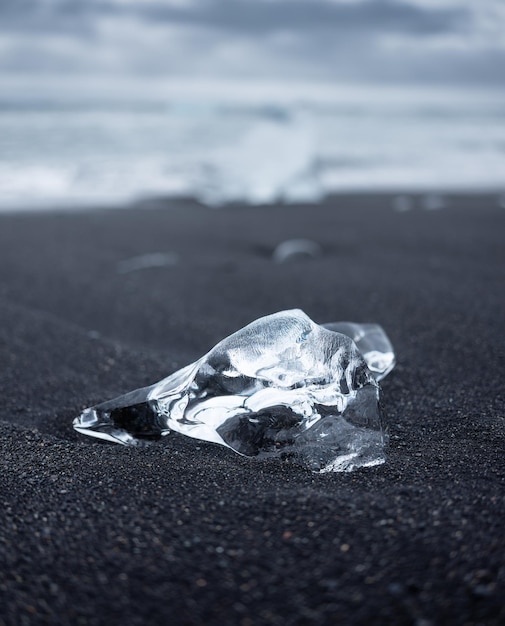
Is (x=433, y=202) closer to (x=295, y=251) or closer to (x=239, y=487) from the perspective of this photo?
(x=295, y=251)

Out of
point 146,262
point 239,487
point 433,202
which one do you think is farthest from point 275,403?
point 433,202

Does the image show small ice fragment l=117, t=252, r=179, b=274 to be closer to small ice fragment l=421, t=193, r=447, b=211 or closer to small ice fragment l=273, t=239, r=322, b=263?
small ice fragment l=273, t=239, r=322, b=263

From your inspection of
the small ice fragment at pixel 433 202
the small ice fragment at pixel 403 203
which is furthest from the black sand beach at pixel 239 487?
the small ice fragment at pixel 433 202

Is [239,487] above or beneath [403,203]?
above

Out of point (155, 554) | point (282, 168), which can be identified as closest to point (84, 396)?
point (155, 554)

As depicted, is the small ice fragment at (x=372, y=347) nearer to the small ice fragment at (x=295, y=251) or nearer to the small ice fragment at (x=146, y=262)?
the small ice fragment at (x=295, y=251)
